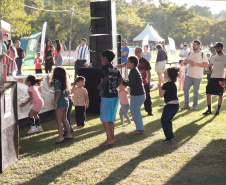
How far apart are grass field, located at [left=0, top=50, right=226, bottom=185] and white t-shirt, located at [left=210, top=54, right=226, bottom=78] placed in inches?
60.9

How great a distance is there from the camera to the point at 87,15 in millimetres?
54281

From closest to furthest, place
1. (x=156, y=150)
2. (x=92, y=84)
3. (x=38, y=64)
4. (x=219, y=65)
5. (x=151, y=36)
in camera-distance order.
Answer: (x=156, y=150) < (x=219, y=65) < (x=92, y=84) < (x=38, y=64) < (x=151, y=36)

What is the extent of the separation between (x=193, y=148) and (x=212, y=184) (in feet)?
5.60

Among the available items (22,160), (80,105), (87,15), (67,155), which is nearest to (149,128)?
(80,105)

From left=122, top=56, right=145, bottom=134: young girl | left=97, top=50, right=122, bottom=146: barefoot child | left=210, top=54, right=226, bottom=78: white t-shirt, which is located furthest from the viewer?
left=210, top=54, right=226, bottom=78: white t-shirt

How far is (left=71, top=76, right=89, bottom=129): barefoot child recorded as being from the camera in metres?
7.74

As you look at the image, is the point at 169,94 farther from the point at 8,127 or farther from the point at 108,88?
the point at 8,127

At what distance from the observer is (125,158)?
575 cm

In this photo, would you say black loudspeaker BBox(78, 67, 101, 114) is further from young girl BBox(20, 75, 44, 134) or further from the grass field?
young girl BBox(20, 75, 44, 134)

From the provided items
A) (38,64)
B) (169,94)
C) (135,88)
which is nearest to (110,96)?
(135,88)

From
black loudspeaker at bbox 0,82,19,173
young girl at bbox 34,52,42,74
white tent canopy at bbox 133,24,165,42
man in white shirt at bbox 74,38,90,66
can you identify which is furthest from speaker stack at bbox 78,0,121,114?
white tent canopy at bbox 133,24,165,42

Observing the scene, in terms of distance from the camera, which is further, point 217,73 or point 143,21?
point 143,21

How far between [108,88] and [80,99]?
5.32 feet

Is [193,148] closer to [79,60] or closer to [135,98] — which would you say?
[135,98]
